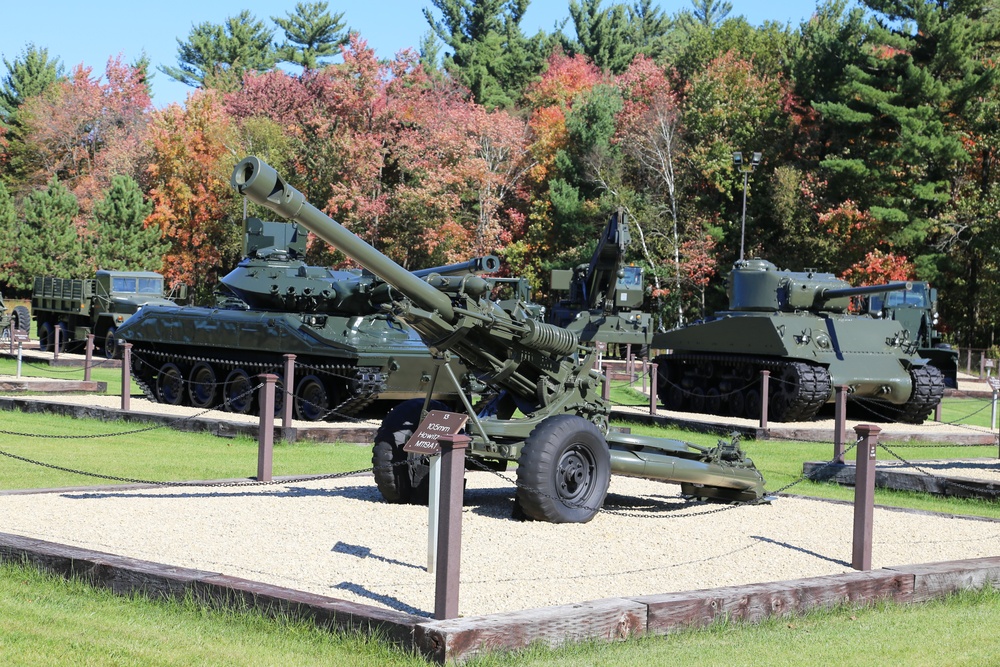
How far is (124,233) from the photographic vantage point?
167 ft

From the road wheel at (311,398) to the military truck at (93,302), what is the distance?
14.0 m

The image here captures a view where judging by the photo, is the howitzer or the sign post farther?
the howitzer

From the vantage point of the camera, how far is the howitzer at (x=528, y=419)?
966cm

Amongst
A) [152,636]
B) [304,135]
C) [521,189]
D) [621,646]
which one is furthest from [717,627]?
[521,189]

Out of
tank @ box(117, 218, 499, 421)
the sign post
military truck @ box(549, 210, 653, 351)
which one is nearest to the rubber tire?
the sign post

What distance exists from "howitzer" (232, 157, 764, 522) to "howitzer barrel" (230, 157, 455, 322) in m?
0.02

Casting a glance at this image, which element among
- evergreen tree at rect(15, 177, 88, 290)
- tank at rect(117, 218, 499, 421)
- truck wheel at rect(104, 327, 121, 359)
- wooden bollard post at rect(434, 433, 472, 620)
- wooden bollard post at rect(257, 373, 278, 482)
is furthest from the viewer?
evergreen tree at rect(15, 177, 88, 290)

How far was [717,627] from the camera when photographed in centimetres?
691

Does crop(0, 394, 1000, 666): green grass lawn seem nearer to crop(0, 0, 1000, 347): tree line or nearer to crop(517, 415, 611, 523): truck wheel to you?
crop(517, 415, 611, 523): truck wheel

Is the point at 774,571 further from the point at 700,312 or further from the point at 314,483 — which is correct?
the point at 700,312

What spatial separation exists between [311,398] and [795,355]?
7998 millimetres

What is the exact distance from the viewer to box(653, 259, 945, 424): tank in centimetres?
2184

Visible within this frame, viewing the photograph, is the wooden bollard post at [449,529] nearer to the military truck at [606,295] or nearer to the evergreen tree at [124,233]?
the military truck at [606,295]

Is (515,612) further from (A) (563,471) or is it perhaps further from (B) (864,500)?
(A) (563,471)
